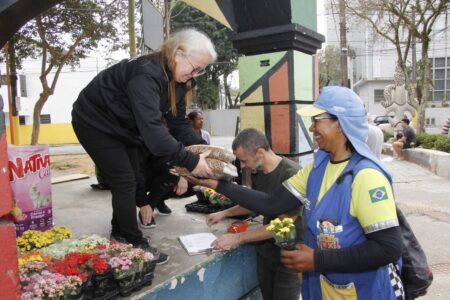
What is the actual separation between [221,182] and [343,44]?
17334 millimetres

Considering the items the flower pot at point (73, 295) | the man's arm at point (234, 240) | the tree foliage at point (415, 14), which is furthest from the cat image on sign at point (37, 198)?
the tree foliage at point (415, 14)

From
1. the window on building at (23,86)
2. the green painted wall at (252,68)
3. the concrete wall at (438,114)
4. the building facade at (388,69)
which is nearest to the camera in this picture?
the green painted wall at (252,68)

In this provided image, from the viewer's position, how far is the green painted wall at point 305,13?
4.06 m

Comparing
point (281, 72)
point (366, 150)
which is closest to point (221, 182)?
point (366, 150)

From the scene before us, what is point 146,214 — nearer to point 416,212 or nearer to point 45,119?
point 416,212

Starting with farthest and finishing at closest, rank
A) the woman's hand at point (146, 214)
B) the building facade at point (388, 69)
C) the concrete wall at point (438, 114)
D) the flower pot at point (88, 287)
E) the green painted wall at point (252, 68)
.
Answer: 1. the building facade at point (388, 69)
2. the concrete wall at point (438, 114)
3. the green painted wall at point (252, 68)
4. the woman's hand at point (146, 214)
5. the flower pot at point (88, 287)

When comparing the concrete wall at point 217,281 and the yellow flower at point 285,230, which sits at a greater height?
the yellow flower at point 285,230

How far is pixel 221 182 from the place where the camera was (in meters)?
2.57

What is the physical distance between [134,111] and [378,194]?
55.9 inches

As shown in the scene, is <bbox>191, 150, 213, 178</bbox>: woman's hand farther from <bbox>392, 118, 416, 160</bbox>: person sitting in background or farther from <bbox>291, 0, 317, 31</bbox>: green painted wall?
<bbox>392, 118, 416, 160</bbox>: person sitting in background

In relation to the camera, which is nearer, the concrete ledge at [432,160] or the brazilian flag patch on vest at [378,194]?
the brazilian flag patch on vest at [378,194]

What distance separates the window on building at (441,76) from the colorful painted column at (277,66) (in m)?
33.5

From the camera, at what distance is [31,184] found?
10.8 ft

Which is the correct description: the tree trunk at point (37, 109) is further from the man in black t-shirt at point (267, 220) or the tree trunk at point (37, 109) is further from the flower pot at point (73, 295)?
the flower pot at point (73, 295)
